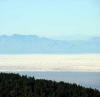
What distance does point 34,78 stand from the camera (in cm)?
1658

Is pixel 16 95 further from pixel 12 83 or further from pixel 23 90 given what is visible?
pixel 12 83

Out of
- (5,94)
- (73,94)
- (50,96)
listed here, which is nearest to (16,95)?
(5,94)

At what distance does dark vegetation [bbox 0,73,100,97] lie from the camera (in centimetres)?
1326

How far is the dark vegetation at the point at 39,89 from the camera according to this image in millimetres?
13258

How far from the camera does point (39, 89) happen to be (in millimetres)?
13805

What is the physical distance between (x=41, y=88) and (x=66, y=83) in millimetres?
2600

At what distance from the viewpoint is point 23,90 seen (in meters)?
13.6

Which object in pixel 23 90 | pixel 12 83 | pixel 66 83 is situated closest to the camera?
pixel 23 90

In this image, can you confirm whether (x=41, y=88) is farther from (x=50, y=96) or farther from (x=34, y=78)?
(x=34, y=78)

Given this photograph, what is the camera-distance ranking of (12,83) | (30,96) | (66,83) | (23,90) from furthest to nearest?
(66,83)
(12,83)
(23,90)
(30,96)

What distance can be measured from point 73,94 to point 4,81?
146 inches

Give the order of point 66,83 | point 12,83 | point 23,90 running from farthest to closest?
point 66,83
point 12,83
point 23,90

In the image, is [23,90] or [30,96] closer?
[30,96]

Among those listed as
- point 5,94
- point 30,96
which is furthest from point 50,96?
point 5,94
